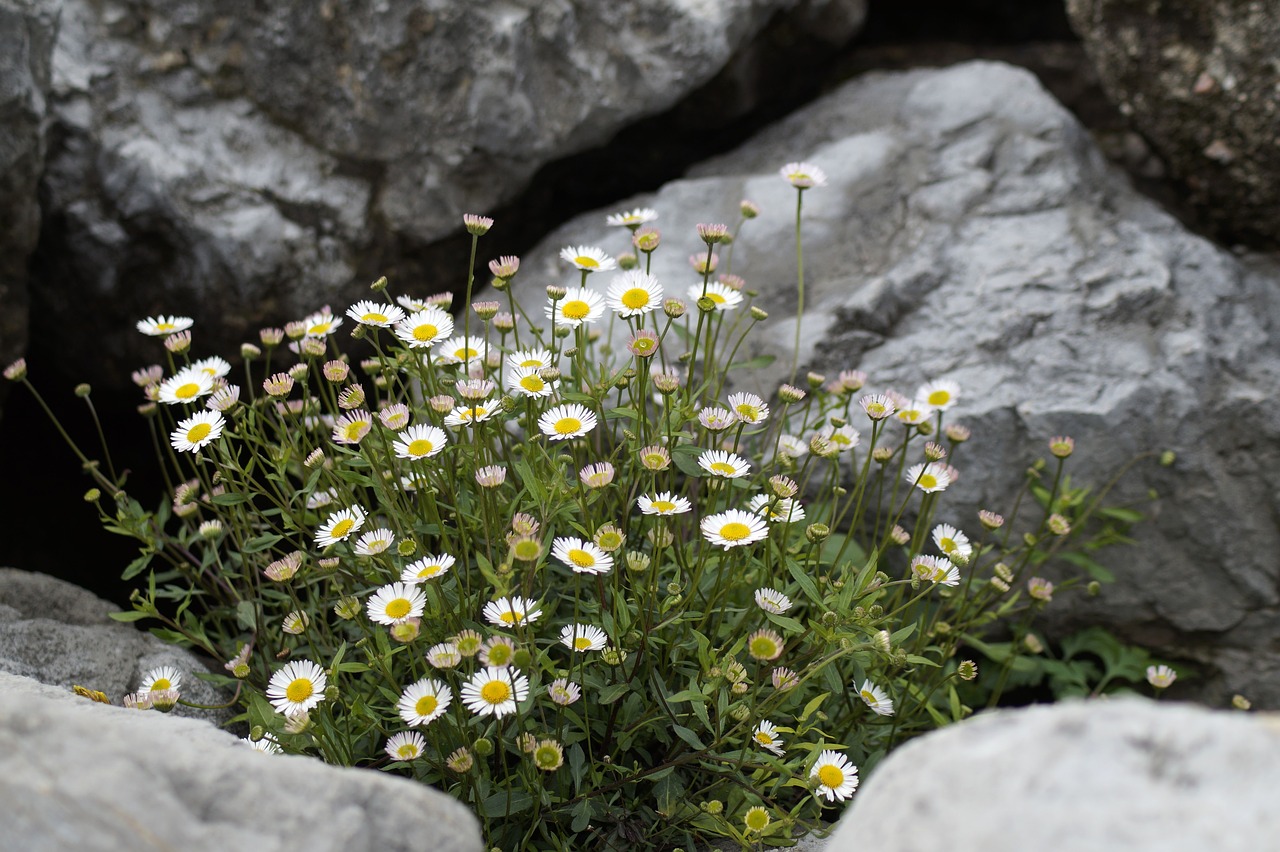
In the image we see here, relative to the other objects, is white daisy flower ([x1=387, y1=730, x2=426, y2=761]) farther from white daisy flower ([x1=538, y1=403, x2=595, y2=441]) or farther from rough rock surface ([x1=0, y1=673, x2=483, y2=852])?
white daisy flower ([x1=538, y1=403, x2=595, y2=441])

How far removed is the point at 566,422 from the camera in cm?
194

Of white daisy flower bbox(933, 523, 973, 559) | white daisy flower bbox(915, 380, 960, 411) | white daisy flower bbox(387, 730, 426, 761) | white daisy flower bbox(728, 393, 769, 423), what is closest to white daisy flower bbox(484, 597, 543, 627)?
white daisy flower bbox(387, 730, 426, 761)

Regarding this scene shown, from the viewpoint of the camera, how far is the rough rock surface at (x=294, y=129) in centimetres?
304

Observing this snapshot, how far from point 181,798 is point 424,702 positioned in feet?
1.57

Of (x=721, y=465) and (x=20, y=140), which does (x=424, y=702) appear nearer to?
(x=721, y=465)

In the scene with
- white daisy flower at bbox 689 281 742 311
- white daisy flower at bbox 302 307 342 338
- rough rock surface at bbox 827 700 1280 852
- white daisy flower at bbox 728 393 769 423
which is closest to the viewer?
rough rock surface at bbox 827 700 1280 852

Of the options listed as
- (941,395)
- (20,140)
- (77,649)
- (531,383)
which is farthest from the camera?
(20,140)

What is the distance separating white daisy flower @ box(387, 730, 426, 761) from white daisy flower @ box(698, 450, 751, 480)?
0.66 m

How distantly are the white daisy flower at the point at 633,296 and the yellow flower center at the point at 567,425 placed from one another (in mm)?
232

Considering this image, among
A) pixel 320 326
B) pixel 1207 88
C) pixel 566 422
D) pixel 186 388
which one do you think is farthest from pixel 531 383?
pixel 1207 88

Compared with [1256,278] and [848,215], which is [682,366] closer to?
[848,215]

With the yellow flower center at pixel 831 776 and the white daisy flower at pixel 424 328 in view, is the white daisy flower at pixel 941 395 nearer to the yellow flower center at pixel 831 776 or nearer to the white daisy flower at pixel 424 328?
the yellow flower center at pixel 831 776

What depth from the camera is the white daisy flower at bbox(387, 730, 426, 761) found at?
1.65 metres

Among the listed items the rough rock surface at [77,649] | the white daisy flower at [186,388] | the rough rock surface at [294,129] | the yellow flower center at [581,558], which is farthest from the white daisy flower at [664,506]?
the rough rock surface at [294,129]
